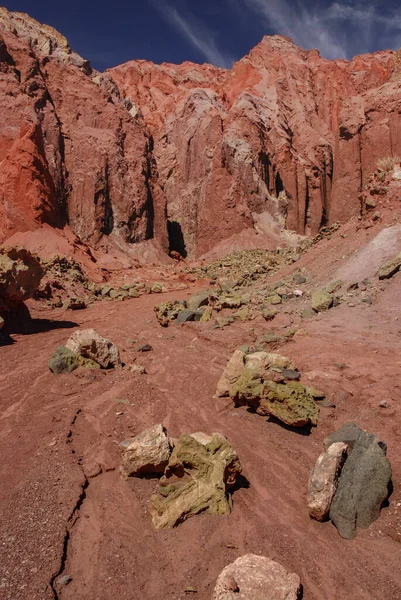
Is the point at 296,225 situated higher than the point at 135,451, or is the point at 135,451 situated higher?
the point at 296,225

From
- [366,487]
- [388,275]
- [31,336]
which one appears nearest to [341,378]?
[366,487]

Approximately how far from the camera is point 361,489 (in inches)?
152

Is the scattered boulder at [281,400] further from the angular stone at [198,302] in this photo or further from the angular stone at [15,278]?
the angular stone at [198,302]

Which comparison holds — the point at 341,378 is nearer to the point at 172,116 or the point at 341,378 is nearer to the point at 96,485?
the point at 96,485

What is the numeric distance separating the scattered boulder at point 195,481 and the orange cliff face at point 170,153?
22.9m

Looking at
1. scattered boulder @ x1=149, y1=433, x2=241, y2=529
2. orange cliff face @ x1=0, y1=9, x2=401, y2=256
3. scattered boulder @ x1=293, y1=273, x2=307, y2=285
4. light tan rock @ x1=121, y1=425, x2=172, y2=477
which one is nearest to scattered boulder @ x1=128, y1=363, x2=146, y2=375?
light tan rock @ x1=121, y1=425, x2=172, y2=477

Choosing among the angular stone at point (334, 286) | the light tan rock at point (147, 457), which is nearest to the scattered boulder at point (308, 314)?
the angular stone at point (334, 286)

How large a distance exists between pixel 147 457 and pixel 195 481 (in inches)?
23.9

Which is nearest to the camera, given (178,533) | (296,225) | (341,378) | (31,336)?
(178,533)

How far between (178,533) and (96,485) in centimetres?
114

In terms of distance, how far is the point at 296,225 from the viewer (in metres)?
38.3

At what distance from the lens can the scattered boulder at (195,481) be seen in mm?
3752

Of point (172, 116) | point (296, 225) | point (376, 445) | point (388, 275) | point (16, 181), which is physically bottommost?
point (376, 445)

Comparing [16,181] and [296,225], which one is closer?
[16,181]
